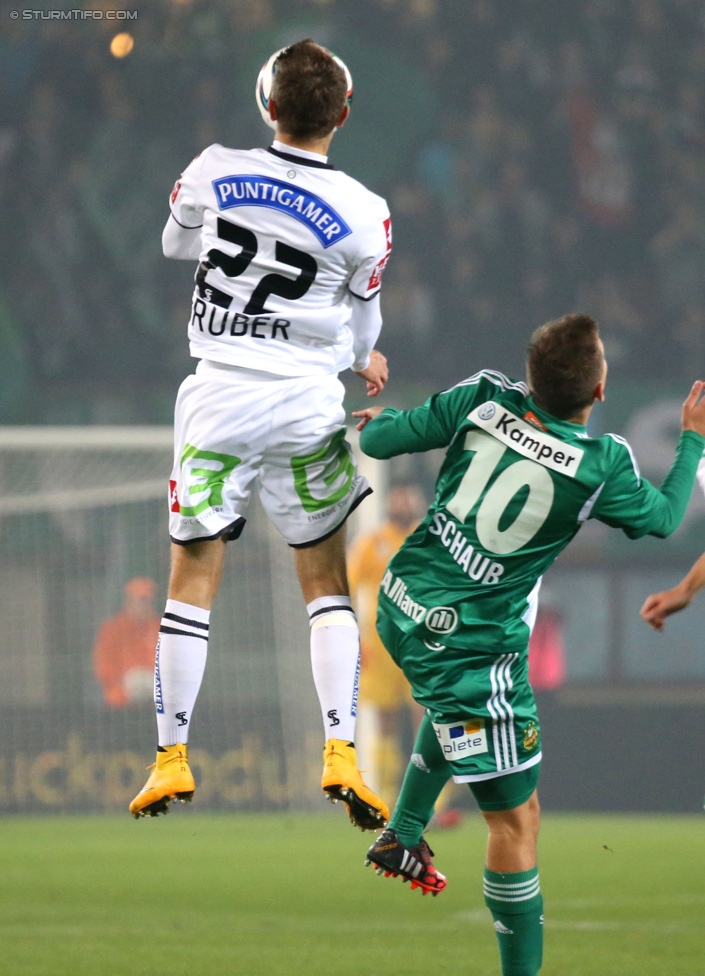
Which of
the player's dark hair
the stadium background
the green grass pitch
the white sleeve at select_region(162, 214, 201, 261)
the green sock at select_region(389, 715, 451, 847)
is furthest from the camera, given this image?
the stadium background

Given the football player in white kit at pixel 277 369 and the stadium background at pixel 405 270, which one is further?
the stadium background at pixel 405 270

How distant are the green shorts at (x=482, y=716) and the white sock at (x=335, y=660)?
0.24 metres

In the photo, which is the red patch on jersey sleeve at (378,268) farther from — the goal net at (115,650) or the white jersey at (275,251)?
the goal net at (115,650)

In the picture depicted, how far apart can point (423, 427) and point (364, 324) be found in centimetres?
39

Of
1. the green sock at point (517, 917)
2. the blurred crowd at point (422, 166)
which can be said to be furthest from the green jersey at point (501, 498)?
the blurred crowd at point (422, 166)

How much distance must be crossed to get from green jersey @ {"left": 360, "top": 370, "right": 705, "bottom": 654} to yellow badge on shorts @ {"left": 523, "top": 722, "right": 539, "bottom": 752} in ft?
0.69

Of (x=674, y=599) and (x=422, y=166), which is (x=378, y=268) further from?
(x=422, y=166)

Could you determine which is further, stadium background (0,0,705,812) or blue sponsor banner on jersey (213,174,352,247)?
stadium background (0,0,705,812)

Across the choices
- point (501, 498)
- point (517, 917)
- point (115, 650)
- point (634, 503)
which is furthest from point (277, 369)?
point (115, 650)

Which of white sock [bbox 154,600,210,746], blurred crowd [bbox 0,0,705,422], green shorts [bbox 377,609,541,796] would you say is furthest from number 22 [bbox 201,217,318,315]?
blurred crowd [bbox 0,0,705,422]

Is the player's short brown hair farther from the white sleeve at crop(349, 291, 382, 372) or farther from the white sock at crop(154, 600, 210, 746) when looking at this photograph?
the white sock at crop(154, 600, 210, 746)

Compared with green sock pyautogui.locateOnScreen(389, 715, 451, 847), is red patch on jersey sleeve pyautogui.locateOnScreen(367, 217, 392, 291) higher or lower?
higher

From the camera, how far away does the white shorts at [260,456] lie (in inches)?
146

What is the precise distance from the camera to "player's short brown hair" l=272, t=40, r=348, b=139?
11.7 ft
